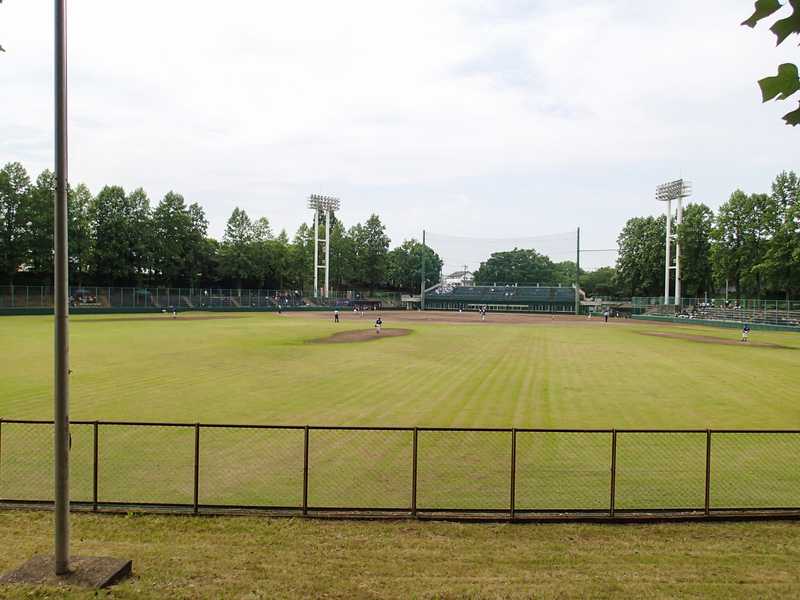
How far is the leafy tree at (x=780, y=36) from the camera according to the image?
290 cm

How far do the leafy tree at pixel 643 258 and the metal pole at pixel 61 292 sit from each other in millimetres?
109752

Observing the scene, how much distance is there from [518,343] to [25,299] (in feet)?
191

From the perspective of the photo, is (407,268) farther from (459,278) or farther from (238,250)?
(238,250)

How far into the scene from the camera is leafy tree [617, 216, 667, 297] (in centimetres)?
10412

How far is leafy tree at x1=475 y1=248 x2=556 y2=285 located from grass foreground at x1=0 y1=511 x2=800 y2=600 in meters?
153

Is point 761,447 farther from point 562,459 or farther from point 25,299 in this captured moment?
point 25,299

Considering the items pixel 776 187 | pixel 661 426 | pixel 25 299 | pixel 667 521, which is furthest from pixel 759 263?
pixel 25 299

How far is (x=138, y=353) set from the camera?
2952 cm

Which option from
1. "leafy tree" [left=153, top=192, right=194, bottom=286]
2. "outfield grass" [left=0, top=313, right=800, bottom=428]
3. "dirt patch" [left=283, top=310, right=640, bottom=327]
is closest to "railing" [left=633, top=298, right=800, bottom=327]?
"dirt patch" [left=283, top=310, right=640, bottom=327]

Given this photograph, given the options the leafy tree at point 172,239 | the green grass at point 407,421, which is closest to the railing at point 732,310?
the green grass at point 407,421

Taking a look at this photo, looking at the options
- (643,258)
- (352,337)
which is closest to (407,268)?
(643,258)

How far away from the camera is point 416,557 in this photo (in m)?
7.52

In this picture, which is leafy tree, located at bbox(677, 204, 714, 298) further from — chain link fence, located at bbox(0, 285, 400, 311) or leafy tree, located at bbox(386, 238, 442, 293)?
leafy tree, located at bbox(386, 238, 442, 293)

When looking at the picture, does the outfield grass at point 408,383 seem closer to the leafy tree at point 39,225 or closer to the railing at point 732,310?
the railing at point 732,310
